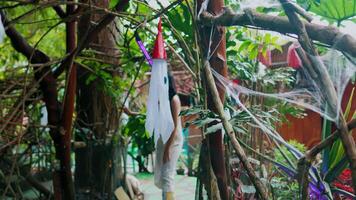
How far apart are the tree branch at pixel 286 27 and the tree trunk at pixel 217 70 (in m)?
0.16

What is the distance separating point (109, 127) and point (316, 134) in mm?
2499

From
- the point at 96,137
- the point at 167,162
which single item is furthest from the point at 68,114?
the point at 167,162

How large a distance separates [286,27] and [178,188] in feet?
12.5

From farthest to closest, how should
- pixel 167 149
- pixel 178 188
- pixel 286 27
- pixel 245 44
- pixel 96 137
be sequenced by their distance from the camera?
1. pixel 178 188
2. pixel 96 137
3. pixel 167 149
4. pixel 245 44
5. pixel 286 27

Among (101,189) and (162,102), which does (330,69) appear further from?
(101,189)

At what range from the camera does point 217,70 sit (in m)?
1.51

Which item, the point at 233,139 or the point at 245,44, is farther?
the point at 245,44

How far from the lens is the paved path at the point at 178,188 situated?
412 centimetres

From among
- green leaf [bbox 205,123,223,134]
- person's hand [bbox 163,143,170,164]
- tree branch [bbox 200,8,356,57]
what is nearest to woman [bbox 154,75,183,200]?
person's hand [bbox 163,143,170,164]

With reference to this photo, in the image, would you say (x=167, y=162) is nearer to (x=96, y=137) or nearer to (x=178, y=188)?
(x=96, y=137)

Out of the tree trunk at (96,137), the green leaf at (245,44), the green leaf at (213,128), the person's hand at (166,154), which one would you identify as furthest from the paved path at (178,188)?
the green leaf at (213,128)

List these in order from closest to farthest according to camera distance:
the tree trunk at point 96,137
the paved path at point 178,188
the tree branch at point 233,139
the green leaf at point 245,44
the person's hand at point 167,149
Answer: the tree branch at point 233,139 → the green leaf at point 245,44 → the person's hand at point 167,149 → the tree trunk at point 96,137 → the paved path at point 178,188

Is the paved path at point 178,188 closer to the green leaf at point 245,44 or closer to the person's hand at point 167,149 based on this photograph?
the person's hand at point 167,149

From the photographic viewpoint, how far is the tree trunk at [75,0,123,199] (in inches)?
130
